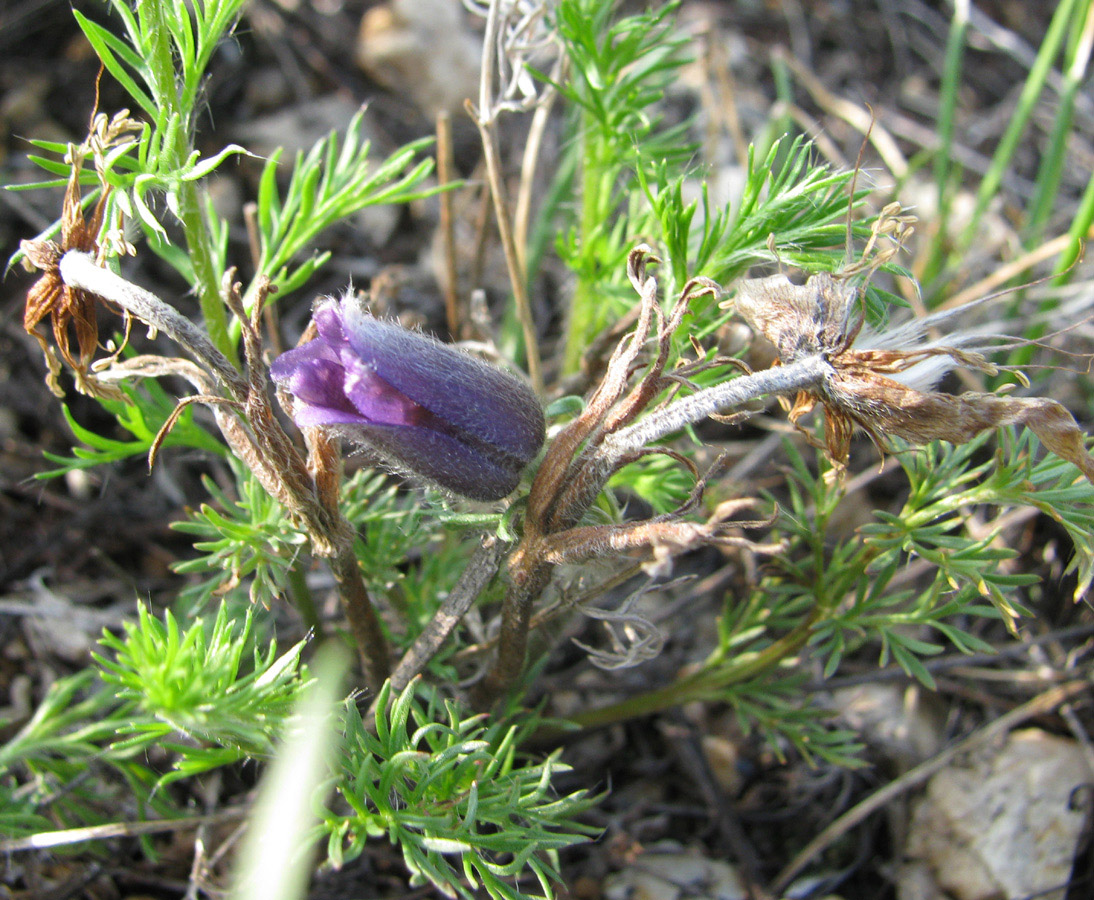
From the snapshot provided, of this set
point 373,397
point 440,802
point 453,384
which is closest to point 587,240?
point 453,384

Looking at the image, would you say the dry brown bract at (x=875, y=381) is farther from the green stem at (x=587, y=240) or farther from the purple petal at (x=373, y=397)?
the green stem at (x=587, y=240)

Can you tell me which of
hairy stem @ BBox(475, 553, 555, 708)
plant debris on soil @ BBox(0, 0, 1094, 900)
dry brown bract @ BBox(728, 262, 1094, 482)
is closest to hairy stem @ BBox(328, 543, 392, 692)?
hairy stem @ BBox(475, 553, 555, 708)

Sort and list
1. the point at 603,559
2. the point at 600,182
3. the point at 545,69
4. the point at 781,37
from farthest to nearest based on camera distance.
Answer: the point at 781,37
the point at 545,69
the point at 600,182
the point at 603,559

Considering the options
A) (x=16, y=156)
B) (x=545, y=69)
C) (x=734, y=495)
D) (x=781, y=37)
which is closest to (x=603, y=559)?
(x=734, y=495)

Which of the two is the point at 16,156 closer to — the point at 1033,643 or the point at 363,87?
the point at 363,87

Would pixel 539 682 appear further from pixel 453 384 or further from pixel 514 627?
pixel 453 384
